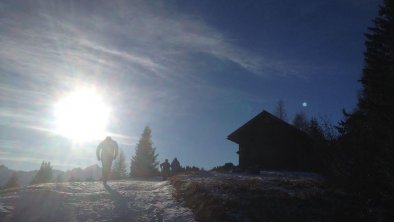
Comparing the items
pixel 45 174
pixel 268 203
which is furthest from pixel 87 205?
pixel 45 174

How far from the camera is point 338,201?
524 inches

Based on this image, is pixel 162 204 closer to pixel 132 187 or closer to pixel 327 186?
pixel 132 187

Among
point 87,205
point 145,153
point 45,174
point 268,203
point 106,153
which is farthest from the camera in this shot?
point 45,174

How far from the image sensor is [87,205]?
13.2 m

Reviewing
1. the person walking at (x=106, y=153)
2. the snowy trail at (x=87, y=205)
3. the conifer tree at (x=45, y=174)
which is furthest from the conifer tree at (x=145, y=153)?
the snowy trail at (x=87, y=205)

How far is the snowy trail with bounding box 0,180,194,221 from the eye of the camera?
11.7 metres

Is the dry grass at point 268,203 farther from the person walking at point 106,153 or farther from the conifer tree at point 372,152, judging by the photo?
the person walking at point 106,153

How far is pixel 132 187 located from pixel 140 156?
43903mm

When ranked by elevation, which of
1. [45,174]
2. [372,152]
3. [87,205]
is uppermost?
[45,174]

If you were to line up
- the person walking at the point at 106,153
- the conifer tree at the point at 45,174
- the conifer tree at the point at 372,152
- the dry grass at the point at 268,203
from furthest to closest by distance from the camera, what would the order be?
the conifer tree at the point at 45,174 → the person walking at the point at 106,153 → the dry grass at the point at 268,203 → the conifer tree at the point at 372,152

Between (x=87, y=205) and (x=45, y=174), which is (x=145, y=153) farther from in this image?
(x=87, y=205)

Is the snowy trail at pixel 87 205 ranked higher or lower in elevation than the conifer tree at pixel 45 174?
lower

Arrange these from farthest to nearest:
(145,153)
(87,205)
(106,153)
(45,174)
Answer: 1. (45,174)
2. (145,153)
3. (106,153)
4. (87,205)

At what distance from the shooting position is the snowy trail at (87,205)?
11727mm
